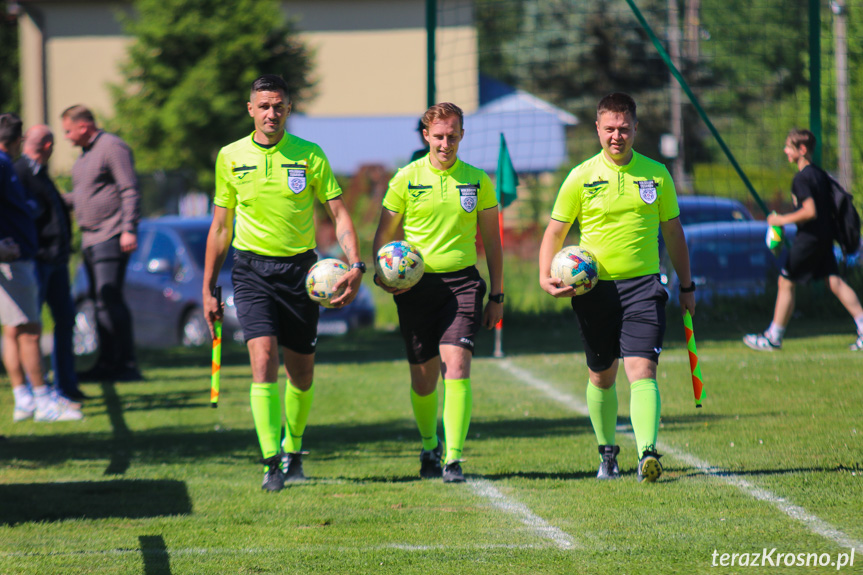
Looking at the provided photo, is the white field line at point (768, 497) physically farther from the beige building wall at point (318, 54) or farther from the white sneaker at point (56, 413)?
the beige building wall at point (318, 54)

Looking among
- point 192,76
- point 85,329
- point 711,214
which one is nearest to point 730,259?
point 711,214

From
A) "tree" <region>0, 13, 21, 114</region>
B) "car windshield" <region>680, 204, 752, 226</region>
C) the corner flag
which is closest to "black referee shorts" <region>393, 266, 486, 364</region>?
the corner flag

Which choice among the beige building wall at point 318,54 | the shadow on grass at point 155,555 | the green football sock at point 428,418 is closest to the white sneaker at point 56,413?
the green football sock at point 428,418

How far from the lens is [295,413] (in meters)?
6.67

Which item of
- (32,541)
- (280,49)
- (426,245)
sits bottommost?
(32,541)

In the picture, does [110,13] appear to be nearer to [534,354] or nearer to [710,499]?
[534,354]

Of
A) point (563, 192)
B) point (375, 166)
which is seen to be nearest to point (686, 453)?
point (563, 192)

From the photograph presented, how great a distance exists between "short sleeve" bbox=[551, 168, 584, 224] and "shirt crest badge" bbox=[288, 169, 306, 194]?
138 centimetres

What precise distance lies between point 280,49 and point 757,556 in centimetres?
2759

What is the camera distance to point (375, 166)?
3441cm

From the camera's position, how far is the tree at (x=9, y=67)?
47.7 metres

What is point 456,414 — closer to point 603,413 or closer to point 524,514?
point 603,413

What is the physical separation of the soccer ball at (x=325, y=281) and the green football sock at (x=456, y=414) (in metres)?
0.86

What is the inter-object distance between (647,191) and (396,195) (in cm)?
140
